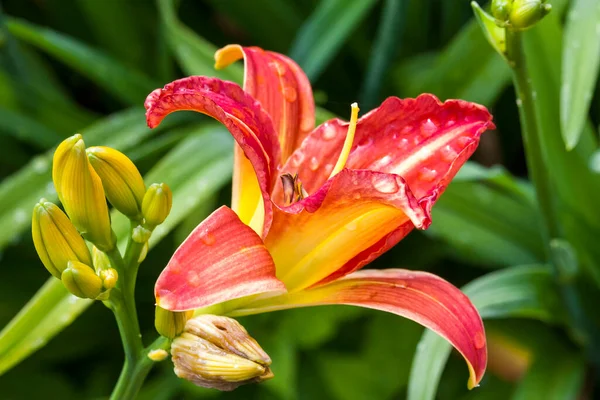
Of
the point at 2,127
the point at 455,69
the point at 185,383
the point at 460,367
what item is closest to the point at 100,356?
the point at 185,383

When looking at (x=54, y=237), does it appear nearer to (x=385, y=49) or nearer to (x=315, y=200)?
(x=315, y=200)

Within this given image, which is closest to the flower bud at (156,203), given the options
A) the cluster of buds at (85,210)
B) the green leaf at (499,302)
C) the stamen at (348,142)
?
the cluster of buds at (85,210)

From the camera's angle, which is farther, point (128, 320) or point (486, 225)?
point (486, 225)

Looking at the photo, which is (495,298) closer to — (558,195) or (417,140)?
(558,195)

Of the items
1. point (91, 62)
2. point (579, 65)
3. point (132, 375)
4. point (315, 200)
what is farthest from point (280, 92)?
point (91, 62)

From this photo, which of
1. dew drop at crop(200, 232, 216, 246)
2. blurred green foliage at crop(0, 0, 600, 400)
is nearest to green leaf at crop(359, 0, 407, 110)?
blurred green foliage at crop(0, 0, 600, 400)

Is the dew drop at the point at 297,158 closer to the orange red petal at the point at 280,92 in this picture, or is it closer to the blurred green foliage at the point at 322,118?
the orange red petal at the point at 280,92

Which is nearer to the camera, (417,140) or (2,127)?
(417,140)
